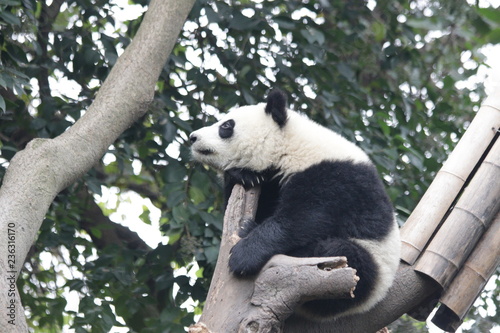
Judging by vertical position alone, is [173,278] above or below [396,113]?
below

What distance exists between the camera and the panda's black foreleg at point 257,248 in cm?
306

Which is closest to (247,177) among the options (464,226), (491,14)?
(464,226)

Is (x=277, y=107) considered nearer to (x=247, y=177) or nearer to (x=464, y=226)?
(x=247, y=177)

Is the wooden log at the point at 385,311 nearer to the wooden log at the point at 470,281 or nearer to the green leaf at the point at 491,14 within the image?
the wooden log at the point at 470,281

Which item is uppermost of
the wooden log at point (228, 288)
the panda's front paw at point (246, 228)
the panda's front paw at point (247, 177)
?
the panda's front paw at point (247, 177)

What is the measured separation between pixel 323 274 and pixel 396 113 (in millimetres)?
3032

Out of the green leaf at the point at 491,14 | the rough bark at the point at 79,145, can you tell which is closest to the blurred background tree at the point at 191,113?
the rough bark at the point at 79,145

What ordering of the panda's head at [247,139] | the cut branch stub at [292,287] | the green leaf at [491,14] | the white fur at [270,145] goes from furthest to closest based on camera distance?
the panda's head at [247,139] < the white fur at [270,145] < the cut branch stub at [292,287] < the green leaf at [491,14]

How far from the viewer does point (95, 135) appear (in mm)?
3725

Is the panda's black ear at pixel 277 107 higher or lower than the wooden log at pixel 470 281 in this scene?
higher

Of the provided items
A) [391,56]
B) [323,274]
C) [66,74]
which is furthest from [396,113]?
[323,274]

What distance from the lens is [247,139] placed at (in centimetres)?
399

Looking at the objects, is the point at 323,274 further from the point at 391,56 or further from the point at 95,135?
the point at 391,56

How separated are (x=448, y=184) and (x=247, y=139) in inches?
47.3
